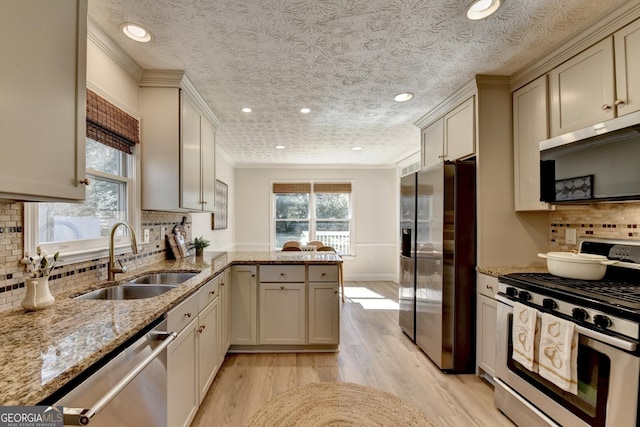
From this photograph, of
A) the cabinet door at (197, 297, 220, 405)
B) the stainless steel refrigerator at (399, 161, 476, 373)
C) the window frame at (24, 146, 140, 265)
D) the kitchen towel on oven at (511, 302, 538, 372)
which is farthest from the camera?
the stainless steel refrigerator at (399, 161, 476, 373)

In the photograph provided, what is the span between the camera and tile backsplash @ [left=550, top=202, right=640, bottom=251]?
1842 mm

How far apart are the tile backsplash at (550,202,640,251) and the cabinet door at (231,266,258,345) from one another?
2.65 m

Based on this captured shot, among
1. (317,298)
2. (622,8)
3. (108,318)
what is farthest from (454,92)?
(108,318)

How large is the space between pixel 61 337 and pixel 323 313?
2.06 metres

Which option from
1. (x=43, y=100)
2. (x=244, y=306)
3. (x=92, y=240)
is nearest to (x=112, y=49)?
(x=43, y=100)

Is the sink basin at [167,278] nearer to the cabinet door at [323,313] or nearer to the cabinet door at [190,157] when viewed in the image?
the cabinet door at [190,157]

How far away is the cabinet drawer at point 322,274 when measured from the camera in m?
2.75

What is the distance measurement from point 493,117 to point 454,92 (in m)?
0.43

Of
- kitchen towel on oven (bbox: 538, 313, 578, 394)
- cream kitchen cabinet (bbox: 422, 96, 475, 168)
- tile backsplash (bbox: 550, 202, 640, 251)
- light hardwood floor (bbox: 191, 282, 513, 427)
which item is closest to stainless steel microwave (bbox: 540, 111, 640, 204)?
tile backsplash (bbox: 550, 202, 640, 251)

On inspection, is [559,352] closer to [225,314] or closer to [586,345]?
[586,345]

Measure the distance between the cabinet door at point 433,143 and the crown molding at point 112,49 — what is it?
9.08 ft

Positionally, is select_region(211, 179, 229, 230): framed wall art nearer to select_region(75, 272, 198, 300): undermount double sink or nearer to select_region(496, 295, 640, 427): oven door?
select_region(75, 272, 198, 300): undermount double sink

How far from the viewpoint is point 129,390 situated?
1060mm

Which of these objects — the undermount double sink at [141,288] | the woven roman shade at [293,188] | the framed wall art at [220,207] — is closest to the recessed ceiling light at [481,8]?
the undermount double sink at [141,288]
